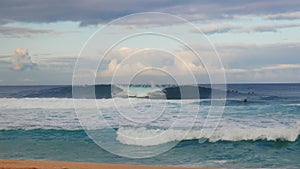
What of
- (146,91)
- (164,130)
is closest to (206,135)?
(164,130)

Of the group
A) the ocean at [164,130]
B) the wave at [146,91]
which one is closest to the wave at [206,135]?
the ocean at [164,130]

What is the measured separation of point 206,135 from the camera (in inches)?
478

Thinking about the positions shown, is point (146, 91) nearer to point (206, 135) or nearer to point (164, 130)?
point (164, 130)

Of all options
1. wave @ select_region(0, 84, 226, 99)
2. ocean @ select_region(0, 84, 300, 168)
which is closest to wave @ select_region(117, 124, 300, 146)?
ocean @ select_region(0, 84, 300, 168)

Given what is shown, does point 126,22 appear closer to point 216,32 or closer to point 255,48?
point 216,32

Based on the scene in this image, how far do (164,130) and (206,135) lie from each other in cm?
90

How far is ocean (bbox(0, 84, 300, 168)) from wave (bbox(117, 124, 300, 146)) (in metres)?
0.02

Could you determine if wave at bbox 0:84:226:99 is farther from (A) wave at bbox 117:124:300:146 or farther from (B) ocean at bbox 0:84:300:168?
(A) wave at bbox 117:124:300:146

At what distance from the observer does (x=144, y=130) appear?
40.2 ft

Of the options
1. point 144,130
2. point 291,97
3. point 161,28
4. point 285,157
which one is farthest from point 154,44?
point 291,97

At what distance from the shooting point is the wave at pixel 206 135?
12.0m

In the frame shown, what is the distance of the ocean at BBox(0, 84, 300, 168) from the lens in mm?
11344

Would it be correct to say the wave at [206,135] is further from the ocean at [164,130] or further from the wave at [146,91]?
the wave at [146,91]

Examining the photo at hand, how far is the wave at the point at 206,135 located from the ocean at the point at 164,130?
0.02 m
